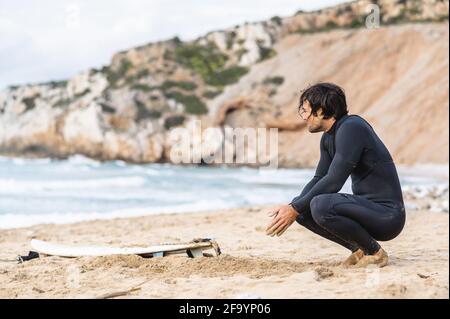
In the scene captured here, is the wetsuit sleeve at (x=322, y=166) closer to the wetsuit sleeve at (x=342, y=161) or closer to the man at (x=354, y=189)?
the man at (x=354, y=189)

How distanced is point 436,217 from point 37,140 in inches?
1502

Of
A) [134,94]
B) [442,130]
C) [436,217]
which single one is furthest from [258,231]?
[134,94]

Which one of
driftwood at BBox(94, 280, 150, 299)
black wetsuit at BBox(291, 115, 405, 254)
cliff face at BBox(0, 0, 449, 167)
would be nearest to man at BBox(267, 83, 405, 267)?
black wetsuit at BBox(291, 115, 405, 254)

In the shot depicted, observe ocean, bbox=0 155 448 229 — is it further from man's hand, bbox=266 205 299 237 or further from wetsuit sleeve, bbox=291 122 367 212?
wetsuit sleeve, bbox=291 122 367 212

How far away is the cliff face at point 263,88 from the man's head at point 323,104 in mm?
26681

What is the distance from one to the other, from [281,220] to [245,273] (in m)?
0.59

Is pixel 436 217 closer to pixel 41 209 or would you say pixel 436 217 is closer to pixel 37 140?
pixel 41 209

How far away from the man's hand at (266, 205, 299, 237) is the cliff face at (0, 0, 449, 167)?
27.0 m

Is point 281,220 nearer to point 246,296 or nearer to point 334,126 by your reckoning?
point 246,296

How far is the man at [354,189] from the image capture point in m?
3.90

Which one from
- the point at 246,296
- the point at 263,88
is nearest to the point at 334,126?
the point at 246,296

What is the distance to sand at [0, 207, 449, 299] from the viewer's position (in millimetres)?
3551

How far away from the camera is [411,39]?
123ft

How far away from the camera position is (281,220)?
385cm
